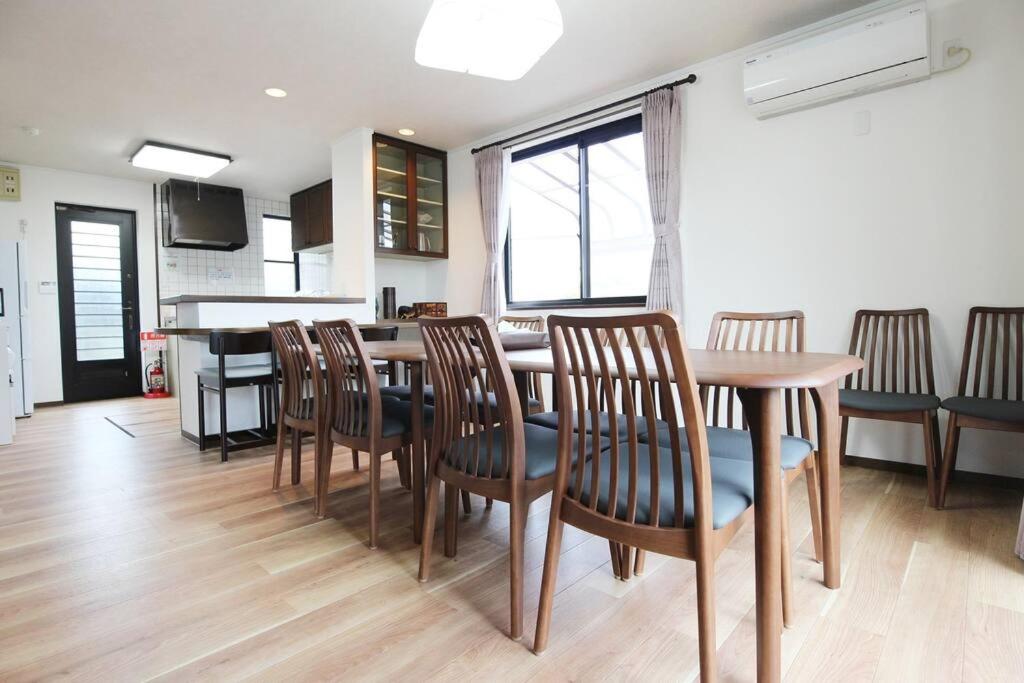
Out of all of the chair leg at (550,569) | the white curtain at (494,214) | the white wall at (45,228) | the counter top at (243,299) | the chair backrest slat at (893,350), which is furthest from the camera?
the white wall at (45,228)

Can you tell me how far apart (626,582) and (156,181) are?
6675mm

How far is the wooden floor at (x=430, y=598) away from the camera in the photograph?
1261 millimetres

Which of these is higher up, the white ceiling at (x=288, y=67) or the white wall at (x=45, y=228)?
the white ceiling at (x=288, y=67)

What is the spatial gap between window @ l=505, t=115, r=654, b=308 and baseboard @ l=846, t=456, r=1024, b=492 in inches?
63.8

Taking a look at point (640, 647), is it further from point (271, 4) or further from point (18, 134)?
point (18, 134)

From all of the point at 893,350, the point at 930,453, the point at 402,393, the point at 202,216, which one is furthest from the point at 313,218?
the point at 930,453

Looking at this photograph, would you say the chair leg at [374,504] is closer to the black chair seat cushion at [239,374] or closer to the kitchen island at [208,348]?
the black chair seat cushion at [239,374]

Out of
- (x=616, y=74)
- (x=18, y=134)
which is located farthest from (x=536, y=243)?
(x=18, y=134)

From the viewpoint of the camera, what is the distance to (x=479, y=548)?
1.90 m

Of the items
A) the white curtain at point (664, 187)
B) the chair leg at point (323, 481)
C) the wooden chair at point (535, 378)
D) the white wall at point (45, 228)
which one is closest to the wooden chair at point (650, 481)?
the wooden chair at point (535, 378)

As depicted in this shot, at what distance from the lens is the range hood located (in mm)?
5648

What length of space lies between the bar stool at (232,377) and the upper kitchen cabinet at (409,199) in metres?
1.62

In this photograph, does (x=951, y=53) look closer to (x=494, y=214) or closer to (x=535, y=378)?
(x=535, y=378)

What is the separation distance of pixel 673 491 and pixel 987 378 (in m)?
2.25
